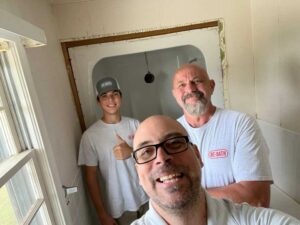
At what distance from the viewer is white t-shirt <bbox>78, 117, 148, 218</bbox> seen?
1.76 meters

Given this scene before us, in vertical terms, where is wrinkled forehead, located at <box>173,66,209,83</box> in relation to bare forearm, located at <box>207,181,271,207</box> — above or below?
above

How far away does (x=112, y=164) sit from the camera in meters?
1.78

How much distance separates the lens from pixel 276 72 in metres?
1.79

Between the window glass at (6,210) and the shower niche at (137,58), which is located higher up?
the shower niche at (137,58)

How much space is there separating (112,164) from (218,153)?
80cm

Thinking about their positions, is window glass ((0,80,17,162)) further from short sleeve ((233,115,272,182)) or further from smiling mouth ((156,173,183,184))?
short sleeve ((233,115,272,182))

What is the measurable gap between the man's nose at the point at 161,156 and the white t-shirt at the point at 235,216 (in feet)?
A: 0.60

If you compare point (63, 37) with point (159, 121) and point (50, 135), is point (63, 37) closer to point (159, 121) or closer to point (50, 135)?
point (50, 135)

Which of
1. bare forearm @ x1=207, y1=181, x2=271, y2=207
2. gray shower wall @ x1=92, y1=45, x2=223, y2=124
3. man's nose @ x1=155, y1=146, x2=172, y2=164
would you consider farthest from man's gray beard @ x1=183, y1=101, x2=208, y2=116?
gray shower wall @ x1=92, y1=45, x2=223, y2=124

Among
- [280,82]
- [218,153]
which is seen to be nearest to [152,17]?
[280,82]

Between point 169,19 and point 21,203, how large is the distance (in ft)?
5.17

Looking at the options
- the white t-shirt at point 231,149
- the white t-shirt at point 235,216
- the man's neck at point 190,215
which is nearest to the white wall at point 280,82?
the white t-shirt at point 231,149

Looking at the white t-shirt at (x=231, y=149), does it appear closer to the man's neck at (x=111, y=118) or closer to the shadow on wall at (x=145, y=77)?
the man's neck at (x=111, y=118)

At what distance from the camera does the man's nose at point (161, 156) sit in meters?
0.81
